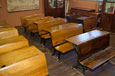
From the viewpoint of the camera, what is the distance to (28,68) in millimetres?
1539

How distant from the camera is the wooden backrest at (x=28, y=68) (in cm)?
139

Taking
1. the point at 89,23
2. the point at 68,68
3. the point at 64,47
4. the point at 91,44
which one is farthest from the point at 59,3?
the point at 68,68

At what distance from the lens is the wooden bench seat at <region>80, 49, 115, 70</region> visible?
2.04 m

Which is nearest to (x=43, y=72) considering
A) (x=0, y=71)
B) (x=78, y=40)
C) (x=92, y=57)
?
(x=0, y=71)

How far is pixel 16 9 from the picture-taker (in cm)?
544

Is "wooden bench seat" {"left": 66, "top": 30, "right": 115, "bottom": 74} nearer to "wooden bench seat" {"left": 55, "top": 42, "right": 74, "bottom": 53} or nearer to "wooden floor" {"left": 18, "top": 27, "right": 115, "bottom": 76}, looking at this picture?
"wooden floor" {"left": 18, "top": 27, "right": 115, "bottom": 76}

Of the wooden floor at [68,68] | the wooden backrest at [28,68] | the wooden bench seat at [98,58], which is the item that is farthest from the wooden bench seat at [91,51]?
the wooden backrest at [28,68]

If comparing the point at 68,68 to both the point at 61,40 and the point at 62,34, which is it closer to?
the point at 61,40

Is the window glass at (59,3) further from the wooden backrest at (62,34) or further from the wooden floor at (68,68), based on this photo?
the wooden floor at (68,68)

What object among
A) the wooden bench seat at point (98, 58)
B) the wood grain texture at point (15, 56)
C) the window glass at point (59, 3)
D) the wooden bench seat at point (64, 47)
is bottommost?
the wooden bench seat at point (98, 58)

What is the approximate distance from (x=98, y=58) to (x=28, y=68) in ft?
4.50

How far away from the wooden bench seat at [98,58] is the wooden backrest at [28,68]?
811 mm

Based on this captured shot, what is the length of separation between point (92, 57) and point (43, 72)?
1060mm

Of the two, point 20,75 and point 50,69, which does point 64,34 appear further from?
point 20,75
